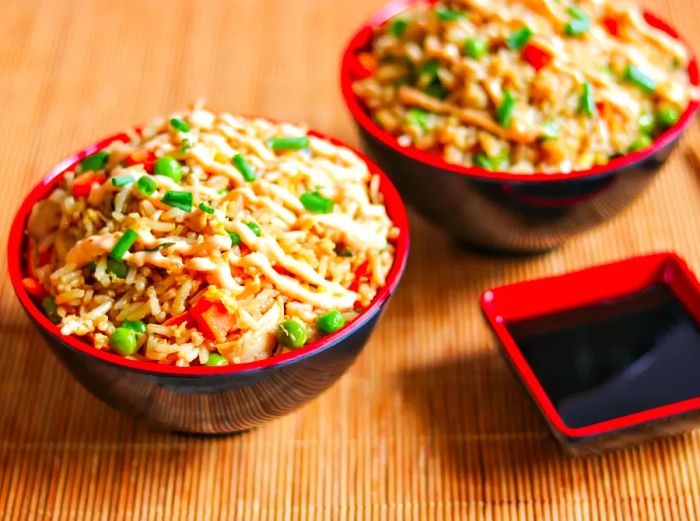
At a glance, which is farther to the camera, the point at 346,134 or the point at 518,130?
the point at 346,134

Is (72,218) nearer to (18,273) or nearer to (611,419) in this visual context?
(18,273)

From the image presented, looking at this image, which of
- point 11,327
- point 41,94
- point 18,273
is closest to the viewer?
point 18,273

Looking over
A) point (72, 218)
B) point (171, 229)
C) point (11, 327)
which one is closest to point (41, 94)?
point (11, 327)

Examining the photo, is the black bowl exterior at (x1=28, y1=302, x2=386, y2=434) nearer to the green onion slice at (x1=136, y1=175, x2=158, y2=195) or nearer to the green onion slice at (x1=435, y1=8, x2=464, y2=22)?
the green onion slice at (x1=136, y1=175, x2=158, y2=195)

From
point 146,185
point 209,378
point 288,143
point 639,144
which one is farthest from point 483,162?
point 209,378

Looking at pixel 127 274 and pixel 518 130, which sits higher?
pixel 518 130

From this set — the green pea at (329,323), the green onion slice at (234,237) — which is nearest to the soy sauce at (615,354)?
the green pea at (329,323)

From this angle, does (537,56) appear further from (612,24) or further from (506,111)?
(612,24)

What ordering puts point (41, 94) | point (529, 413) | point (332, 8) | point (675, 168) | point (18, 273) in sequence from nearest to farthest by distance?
point (18, 273) → point (529, 413) → point (675, 168) → point (41, 94) → point (332, 8)
